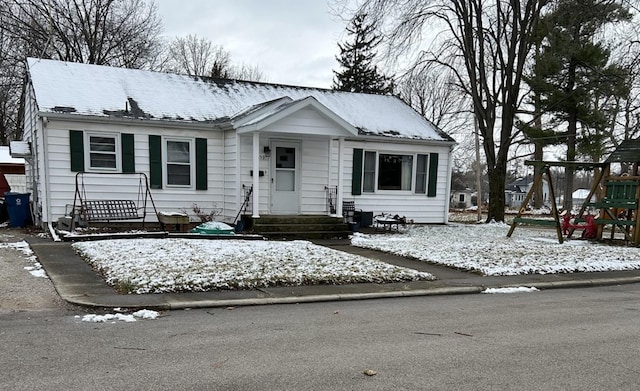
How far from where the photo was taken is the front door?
1432 centimetres

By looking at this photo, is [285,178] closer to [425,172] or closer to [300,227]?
[300,227]

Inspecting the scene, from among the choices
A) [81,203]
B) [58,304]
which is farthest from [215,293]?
[81,203]

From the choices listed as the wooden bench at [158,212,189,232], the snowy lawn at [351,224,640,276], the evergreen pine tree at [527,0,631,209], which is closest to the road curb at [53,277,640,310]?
the snowy lawn at [351,224,640,276]

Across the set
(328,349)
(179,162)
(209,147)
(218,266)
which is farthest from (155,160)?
(328,349)

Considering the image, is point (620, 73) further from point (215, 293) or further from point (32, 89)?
point (32, 89)

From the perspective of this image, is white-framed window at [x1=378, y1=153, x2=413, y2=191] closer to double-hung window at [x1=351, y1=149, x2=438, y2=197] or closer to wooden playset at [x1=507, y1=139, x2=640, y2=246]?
double-hung window at [x1=351, y1=149, x2=438, y2=197]

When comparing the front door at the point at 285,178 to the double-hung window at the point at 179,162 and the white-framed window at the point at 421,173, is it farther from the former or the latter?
the white-framed window at the point at 421,173

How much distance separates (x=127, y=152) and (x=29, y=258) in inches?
196

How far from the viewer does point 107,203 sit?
1268 centimetres

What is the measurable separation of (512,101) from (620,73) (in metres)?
4.09

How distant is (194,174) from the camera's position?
13.7 meters

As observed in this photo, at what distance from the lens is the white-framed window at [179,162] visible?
1350cm

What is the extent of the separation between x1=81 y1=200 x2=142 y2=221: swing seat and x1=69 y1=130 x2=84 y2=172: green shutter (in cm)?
99

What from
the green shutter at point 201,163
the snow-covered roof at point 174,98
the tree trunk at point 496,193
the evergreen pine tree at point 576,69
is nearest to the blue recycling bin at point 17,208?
the snow-covered roof at point 174,98
